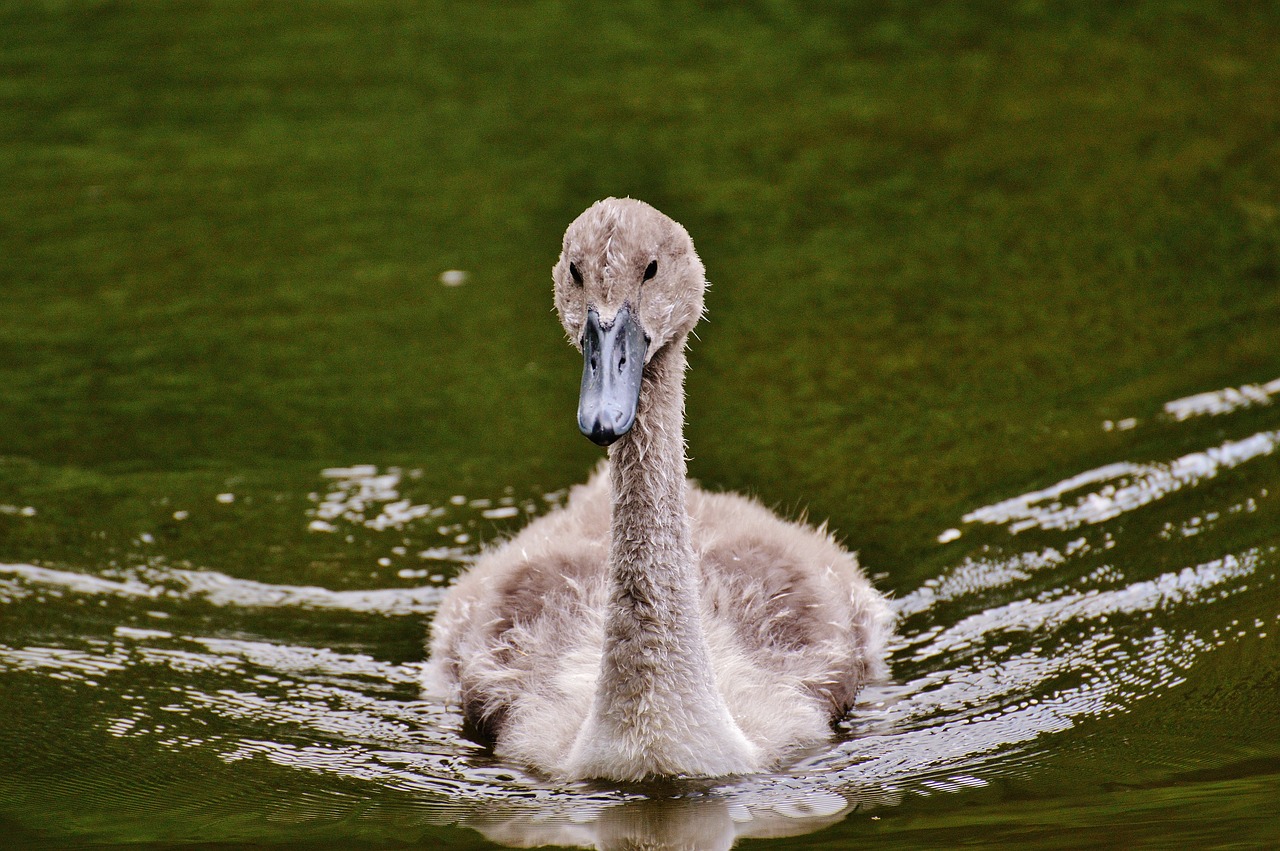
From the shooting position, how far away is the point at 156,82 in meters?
16.7

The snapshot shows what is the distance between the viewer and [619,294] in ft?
19.8

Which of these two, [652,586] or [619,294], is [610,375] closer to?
[619,294]

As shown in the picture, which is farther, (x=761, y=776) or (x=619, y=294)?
(x=761, y=776)

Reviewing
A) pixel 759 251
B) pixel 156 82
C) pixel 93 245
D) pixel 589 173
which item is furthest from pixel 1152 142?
pixel 156 82

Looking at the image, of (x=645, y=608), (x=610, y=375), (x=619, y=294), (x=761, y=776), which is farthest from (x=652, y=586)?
(x=619, y=294)

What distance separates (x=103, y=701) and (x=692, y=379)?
14.5ft

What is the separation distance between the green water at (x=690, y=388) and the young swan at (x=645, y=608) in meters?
0.21

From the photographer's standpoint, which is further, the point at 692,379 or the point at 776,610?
the point at 692,379

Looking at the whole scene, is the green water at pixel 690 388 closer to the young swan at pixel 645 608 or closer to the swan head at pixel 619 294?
the young swan at pixel 645 608

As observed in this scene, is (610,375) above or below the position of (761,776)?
above

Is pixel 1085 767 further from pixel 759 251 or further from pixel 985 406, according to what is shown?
pixel 759 251

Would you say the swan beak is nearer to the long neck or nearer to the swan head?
the swan head

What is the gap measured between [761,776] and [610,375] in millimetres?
1686

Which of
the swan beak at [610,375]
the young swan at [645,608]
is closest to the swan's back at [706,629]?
the young swan at [645,608]
